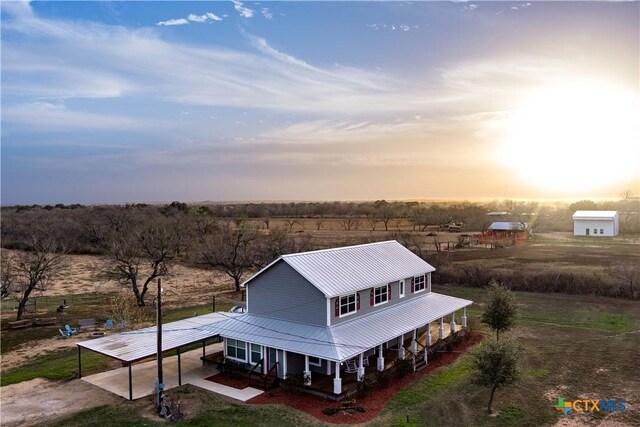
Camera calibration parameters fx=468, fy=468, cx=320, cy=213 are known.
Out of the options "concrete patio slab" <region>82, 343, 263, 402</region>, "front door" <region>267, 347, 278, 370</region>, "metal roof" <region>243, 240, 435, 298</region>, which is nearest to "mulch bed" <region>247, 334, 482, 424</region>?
"concrete patio slab" <region>82, 343, 263, 402</region>

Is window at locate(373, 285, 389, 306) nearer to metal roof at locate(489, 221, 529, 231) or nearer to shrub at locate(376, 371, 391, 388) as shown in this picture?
shrub at locate(376, 371, 391, 388)

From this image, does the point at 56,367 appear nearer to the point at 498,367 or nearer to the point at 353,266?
the point at 353,266

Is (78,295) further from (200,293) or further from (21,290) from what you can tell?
(200,293)

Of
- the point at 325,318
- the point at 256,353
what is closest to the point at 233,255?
the point at 256,353

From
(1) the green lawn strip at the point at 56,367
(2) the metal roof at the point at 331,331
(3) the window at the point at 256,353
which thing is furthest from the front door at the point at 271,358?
(1) the green lawn strip at the point at 56,367

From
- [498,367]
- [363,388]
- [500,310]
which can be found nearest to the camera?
[498,367]

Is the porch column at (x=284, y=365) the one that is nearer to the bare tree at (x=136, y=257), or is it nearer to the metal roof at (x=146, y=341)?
the metal roof at (x=146, y=341)
